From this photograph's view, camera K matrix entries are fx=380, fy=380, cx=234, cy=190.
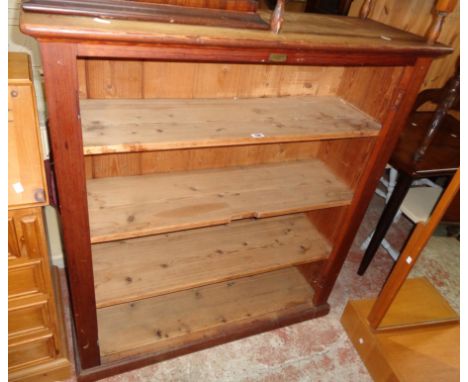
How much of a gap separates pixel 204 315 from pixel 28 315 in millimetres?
809

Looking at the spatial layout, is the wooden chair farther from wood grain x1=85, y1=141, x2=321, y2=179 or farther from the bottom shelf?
the bottom shelf

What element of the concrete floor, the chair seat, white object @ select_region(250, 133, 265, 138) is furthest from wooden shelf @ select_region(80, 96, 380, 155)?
the concrete floor

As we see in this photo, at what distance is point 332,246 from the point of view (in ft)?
6.31

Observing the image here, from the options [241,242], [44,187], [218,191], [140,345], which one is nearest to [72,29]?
[44,187]

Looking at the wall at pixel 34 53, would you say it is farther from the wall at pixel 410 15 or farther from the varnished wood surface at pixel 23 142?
the wall at pixel 410 15

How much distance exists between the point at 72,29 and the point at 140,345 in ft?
4.60

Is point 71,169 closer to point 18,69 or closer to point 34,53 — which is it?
point 18,69

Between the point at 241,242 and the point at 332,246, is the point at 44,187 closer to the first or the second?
the point at 241,242

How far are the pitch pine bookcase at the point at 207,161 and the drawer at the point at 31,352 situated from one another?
0.12 meters

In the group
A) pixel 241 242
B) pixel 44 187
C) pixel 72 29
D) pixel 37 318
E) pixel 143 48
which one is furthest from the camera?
pixel 241 242

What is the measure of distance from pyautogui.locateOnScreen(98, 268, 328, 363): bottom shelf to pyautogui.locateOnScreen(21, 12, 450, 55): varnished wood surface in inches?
53.0

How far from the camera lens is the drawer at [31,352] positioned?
1.51m

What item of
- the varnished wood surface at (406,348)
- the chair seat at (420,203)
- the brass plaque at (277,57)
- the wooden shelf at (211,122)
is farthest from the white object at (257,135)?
the chair seat at (420,203)

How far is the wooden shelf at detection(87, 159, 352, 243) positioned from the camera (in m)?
1.40
